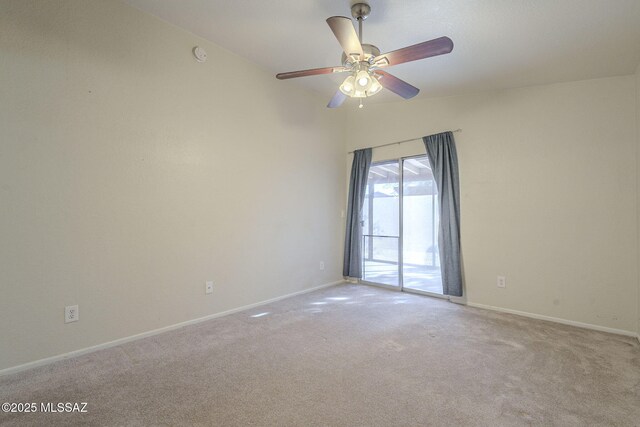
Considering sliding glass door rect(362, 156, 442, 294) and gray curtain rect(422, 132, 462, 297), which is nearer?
gray curtain rect(422, 132, 462, 297)

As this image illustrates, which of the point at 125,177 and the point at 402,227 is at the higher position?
the point at 125,177

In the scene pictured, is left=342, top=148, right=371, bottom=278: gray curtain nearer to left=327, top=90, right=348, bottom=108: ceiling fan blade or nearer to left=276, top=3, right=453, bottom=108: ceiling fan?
left=327, top=90, right=348, bottom=108: ceiling fan blade

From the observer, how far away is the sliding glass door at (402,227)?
4023mm

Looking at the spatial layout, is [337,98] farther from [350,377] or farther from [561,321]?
[561,321]

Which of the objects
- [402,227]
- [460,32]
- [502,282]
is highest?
[460,32]

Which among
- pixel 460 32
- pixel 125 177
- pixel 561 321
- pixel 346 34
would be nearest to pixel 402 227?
pixel 561 321

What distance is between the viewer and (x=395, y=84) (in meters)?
2.38

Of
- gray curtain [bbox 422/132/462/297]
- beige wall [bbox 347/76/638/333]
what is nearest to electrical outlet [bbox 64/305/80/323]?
gray curtain [bbox 422/132/462/297]

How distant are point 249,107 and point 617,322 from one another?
433 centimetres

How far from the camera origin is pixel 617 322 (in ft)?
9.21

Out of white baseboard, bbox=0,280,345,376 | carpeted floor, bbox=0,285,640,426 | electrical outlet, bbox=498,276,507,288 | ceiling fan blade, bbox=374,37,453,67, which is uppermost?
ceiling fan blade, bbox=374,37,453,67

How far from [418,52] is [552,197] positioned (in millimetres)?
2345

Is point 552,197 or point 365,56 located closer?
point 365,56

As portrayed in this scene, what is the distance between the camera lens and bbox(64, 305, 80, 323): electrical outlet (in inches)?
87.6
